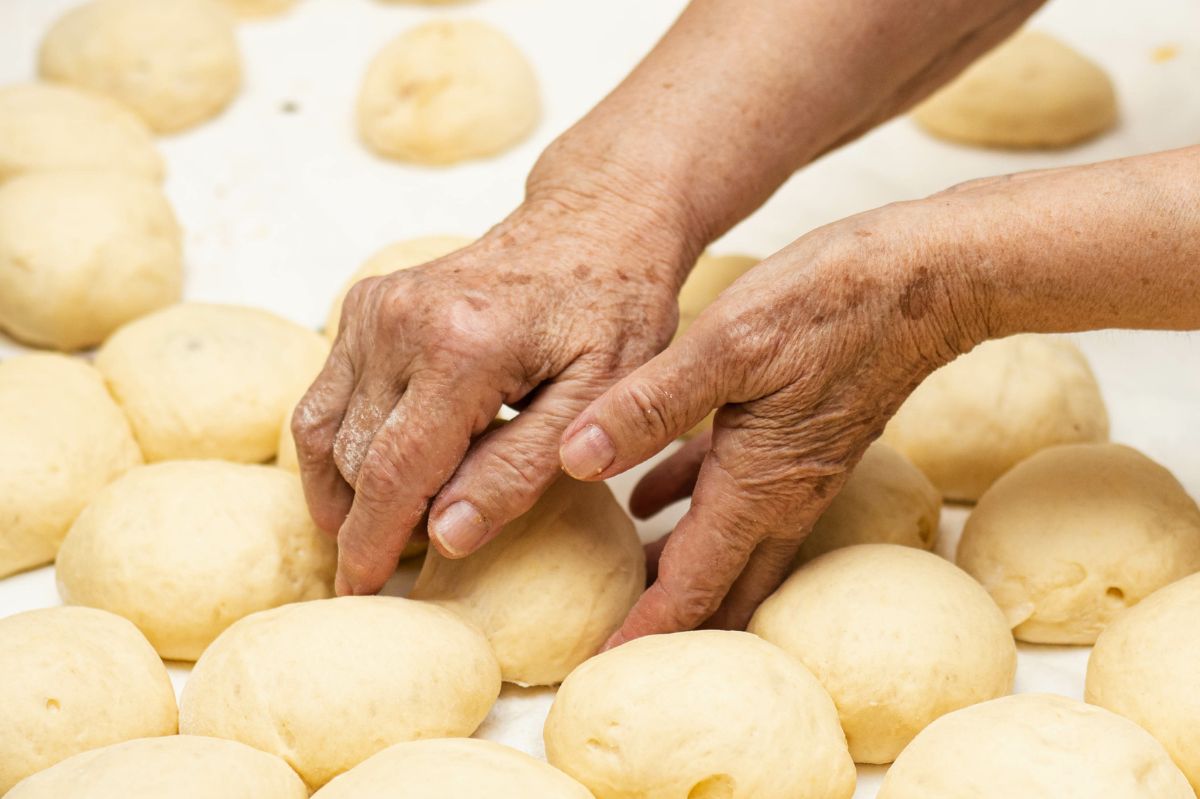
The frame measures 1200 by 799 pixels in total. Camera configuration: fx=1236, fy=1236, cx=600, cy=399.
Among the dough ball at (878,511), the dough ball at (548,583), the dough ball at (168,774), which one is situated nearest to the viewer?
the dough ball at (168,774)

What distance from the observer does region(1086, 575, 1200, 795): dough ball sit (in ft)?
4.74

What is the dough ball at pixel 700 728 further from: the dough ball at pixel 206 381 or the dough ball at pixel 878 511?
Result: the dough ball at pixel 206 381

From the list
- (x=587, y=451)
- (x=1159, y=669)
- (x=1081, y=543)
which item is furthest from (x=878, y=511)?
(x=587, y=451)

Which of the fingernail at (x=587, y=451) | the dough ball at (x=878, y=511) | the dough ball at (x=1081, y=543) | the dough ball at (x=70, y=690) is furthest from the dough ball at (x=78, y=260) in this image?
the dough ball at (x=1081, y=543)

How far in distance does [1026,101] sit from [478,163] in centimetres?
129

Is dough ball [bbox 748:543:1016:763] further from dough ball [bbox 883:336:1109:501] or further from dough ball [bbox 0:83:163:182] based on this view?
dough ball [bbox 0:83:163:182]

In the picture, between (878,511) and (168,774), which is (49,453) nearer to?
(168,774)

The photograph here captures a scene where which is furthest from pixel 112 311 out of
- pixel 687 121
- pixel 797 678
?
pixel 797 678

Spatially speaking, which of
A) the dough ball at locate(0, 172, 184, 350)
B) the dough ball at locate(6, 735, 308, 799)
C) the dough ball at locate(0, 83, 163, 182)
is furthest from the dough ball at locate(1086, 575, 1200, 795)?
the dough ball at locate(0, 83, 163, 182)

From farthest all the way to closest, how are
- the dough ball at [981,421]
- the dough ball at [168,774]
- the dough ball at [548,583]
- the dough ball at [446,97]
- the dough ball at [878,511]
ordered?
1. the dough ball at [446,97]
2. the dough ball at [981,421]
3. the dough ball at [878,511]
4. the dough ball at [548,583]
5. the dough ball at [168,774]

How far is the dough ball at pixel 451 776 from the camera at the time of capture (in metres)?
1.29

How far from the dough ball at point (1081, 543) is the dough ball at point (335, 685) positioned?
749 mm

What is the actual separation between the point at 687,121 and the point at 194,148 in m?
1.59

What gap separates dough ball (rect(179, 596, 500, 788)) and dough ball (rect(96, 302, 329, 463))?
57 cm
